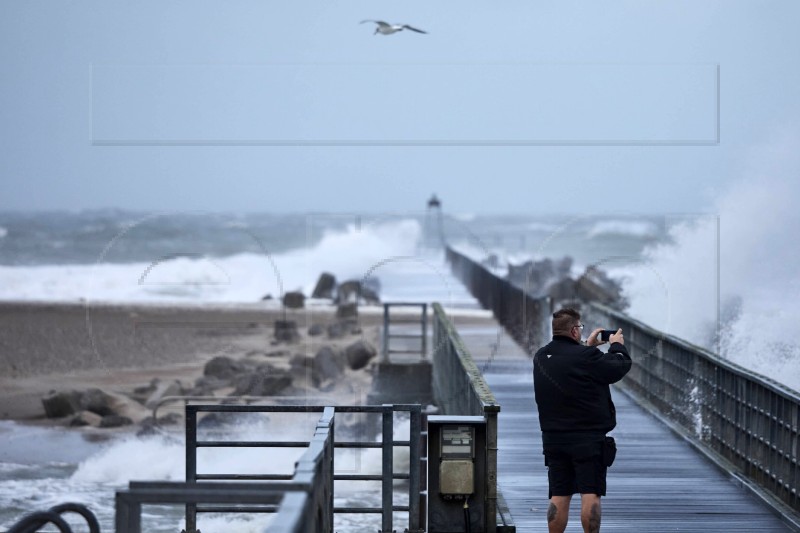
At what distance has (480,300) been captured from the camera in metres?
38.7

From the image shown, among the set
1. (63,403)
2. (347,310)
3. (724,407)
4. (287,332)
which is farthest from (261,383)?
(724,407)

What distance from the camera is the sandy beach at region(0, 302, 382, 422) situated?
5400 centimetres

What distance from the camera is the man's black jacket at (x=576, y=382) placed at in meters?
8.01

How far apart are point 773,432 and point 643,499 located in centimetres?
114

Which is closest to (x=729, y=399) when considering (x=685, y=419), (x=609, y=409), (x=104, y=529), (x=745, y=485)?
(x=745, y=485)

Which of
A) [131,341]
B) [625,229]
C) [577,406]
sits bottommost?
[131,341]

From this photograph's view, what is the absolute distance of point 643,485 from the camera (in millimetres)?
11719

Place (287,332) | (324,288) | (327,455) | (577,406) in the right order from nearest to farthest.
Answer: (327,455) → (577,406) → (287,332) → (324,288)

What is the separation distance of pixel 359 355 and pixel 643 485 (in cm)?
3043

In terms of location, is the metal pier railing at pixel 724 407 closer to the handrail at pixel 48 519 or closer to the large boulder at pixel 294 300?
the handrail at pixel 48 519

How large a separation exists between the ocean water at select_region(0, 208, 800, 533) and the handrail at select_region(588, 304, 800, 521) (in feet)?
14.3

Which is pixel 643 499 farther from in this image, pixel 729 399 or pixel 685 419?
pixel 685 419

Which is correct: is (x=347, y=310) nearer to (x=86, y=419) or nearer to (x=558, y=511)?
(x=86, y=419)

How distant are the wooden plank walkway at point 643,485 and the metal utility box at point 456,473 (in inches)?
28.6
